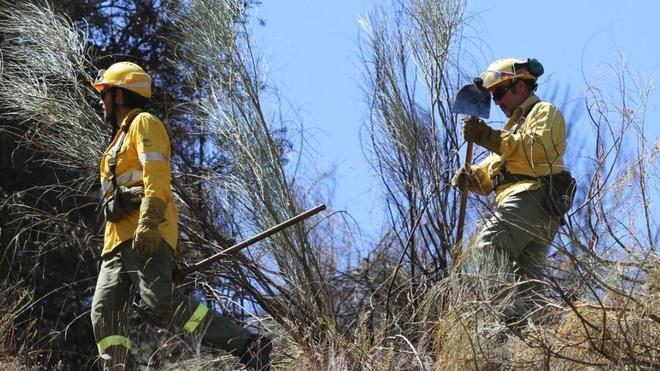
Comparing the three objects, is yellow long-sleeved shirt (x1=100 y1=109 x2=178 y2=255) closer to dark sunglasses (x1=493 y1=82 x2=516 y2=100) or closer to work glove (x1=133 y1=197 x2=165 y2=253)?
work glove (x1=133 y1=197 x2=165 y2=253)

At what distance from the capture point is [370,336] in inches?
286

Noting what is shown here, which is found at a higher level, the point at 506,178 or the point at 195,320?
the point at 506,178

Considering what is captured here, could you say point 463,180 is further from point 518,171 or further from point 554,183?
point 554,183

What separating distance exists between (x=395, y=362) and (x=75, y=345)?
4.07 meters

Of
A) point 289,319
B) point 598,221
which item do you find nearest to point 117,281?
point 289,319

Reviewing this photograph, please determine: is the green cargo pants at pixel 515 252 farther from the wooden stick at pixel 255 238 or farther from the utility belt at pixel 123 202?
the utility belt at pixel 123 202

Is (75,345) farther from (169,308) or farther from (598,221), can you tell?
(598,221)

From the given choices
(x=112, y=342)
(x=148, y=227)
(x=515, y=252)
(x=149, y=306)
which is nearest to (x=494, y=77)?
(x=515, y=252)

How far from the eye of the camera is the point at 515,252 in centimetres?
732

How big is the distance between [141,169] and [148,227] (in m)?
0.47

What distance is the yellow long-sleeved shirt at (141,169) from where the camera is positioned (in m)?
7.04

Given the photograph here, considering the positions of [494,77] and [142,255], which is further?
[494,77]

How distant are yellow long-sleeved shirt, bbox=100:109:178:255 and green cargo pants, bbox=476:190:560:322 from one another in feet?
4.94

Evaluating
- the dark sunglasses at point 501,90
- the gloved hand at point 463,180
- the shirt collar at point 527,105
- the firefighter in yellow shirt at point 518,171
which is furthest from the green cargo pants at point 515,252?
the dark sunglasses at point 501,90
